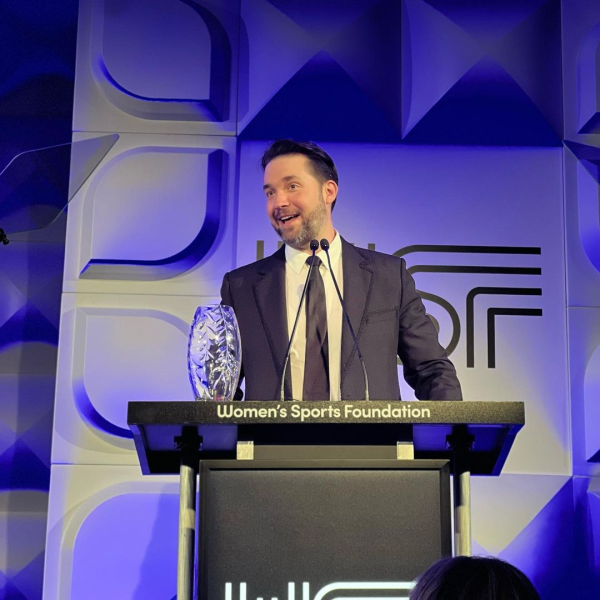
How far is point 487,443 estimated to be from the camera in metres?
2.11

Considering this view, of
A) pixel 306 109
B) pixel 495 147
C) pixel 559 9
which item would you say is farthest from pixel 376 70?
pixel 559 9

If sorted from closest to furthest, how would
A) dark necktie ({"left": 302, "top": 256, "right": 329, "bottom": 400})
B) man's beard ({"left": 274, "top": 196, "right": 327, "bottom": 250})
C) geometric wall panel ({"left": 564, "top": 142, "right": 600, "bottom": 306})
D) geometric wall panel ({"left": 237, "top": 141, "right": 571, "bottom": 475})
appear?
dark necktie ({"left": 302, "top": 256, "right": 329, "bottom": 400})
man's beard ({"left": 274, "top": 196, "right": 327, "bottom": 250})
geometric wall panel ({"left": 237, "top": 141, "right": 571, "bottom": 475})
geometric wall panel ({"left": 564, "top": 142, "right": 600, "bottom": 306})

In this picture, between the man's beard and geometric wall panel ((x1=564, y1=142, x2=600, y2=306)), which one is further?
geometric wall panel ((x1=564, y1=142, x2=600, y2=306))

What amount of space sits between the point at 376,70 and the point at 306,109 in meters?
0.40

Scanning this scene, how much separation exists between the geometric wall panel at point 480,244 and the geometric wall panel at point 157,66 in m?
0.33

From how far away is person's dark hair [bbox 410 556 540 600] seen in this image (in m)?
1.16

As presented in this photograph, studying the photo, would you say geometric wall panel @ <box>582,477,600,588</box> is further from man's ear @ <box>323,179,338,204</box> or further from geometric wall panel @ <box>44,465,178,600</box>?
geometric wall panel @ <box>44,465,178,600</box>

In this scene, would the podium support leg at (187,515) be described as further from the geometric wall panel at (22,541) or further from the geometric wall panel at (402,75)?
the geometric wall panel at (402,75)

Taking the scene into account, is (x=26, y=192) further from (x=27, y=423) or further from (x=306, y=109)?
(x=306, y=109)

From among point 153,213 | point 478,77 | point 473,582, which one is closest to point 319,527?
point 473,582

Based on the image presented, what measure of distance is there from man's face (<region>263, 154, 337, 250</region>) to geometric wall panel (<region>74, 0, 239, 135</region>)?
584mm

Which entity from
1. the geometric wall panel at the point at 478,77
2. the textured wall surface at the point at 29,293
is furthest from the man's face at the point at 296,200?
the textured wall surface at the point at 29,293

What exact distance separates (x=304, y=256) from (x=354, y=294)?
40 cm

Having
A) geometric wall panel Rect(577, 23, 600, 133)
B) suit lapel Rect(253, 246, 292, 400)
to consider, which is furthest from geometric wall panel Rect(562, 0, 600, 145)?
suit lapel Rect(253, 246, 292, 400)
